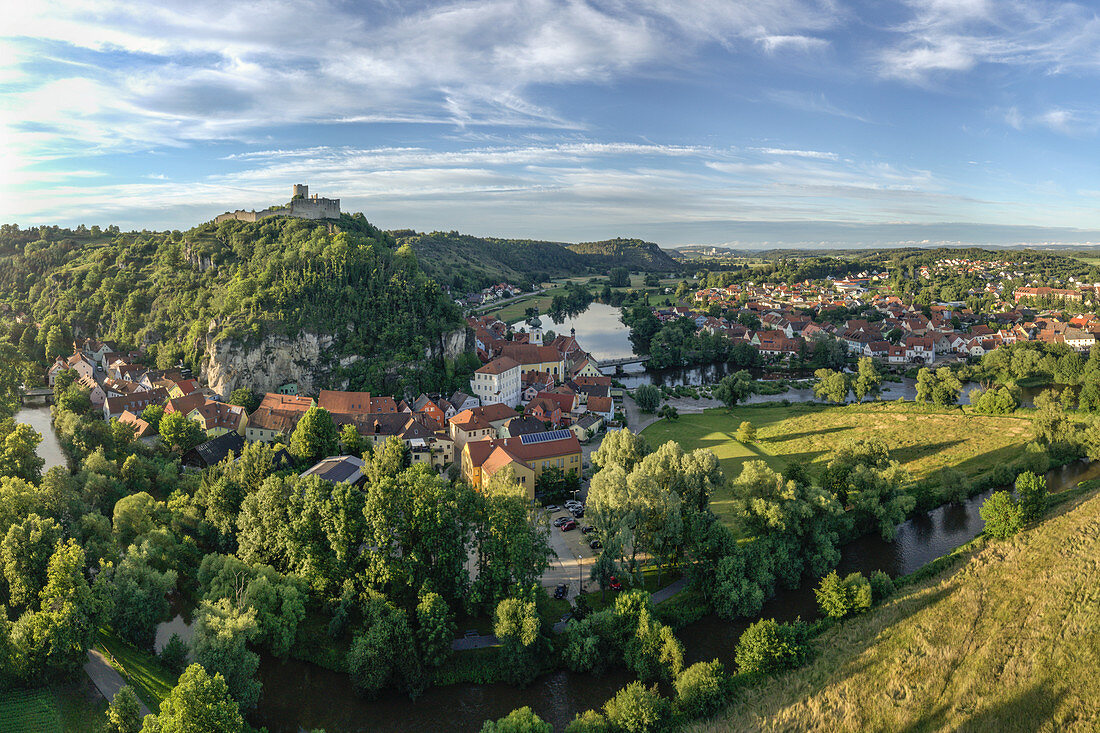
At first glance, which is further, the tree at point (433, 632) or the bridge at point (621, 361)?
the bridge at point (621, 361)

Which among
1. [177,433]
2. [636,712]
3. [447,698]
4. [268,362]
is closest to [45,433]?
[177,433]

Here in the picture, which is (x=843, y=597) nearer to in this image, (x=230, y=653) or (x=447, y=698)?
(x=447, y=698)

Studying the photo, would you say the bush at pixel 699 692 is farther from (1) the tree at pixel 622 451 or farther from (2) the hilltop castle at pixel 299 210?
(2) the hilltop castle at pixel 299 210

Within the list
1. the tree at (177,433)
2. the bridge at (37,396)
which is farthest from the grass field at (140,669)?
the bridge at (37,396)

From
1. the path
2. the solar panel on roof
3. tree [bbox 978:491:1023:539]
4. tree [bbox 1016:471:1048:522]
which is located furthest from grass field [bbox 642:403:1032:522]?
the path

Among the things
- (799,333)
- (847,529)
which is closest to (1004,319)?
(799,333)
